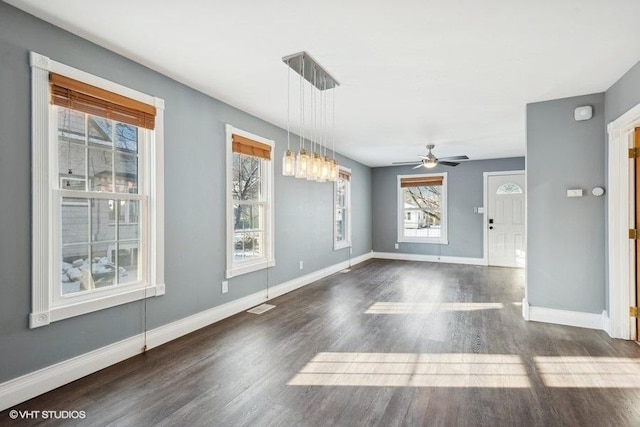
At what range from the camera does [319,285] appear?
5.49m

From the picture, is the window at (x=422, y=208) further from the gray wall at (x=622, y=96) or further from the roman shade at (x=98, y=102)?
the roman shade at (x=98, y=102)

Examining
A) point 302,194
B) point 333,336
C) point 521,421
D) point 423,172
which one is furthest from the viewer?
point 423,172

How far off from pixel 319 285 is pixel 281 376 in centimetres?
304

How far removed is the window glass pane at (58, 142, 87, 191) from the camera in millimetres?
2381

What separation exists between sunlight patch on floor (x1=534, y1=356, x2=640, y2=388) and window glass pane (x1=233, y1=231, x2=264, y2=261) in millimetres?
3309

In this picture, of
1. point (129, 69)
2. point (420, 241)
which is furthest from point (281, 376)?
point (420, 241)

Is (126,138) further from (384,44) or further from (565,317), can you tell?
(565,317)

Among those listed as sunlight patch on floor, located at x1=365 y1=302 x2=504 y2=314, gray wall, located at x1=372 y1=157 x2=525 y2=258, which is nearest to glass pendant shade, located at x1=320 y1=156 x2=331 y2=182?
sunlight patch on floor, located at x1=365 y1=302 x2=504 y2=314

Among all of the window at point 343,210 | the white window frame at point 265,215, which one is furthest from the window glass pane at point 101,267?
the window at point 343,210

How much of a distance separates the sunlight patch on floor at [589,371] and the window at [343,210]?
440 cm

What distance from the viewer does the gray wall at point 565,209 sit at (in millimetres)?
3467

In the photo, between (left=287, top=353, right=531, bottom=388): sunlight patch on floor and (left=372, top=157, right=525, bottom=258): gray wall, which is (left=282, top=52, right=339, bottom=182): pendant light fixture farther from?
(left=372, top=157, right=525, bottom=258): gray wall

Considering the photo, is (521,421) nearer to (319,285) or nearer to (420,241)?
(319,285)

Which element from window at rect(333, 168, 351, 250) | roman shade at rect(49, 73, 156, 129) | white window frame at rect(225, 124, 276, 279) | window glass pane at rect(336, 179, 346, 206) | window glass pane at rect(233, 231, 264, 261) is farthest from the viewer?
window glass pane at rect(336, 179, 346, 206)
